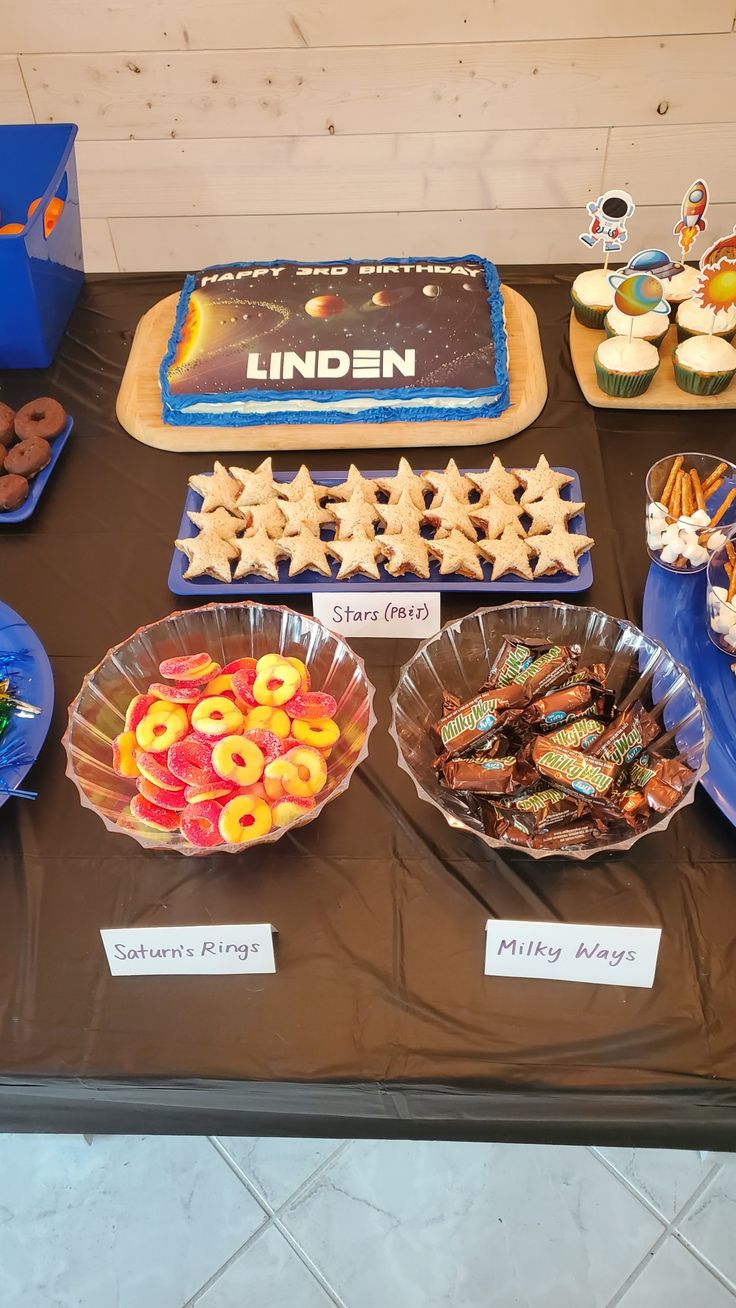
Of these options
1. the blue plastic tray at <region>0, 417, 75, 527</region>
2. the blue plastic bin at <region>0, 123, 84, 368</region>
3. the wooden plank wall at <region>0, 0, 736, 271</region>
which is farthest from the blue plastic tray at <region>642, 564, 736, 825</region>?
the wooden plank wall at <region>0, 0, 736, 271</region>

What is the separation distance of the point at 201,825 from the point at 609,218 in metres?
1.04

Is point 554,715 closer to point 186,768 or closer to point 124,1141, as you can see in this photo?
point 186,768

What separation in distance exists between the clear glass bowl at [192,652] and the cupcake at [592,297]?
0.80 meters

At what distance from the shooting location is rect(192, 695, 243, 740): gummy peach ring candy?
3.36 feet

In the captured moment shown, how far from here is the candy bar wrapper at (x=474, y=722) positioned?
3.32ft

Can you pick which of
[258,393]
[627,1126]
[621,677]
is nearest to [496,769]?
[621,677]

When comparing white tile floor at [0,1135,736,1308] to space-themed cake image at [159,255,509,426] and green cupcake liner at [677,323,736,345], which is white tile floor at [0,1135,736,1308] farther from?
green cupcake liner at [677,323,736,345]

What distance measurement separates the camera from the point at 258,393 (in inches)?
58.6

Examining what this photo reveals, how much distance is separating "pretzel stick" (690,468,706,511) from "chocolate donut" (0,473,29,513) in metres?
0.90

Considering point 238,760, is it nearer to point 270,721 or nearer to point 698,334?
point 270,721

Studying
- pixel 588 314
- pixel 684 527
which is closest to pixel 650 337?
pixel 588 314

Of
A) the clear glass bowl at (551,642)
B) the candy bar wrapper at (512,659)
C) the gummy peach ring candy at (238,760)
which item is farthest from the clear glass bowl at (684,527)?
the gummy peach ring candy at (238,760)

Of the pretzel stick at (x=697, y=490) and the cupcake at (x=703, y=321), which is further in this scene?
the cupcake at (x=703, y=321)

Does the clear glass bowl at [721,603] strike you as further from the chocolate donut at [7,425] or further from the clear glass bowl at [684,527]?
the chocolate donut at [7,425]
